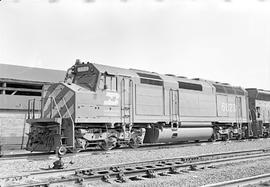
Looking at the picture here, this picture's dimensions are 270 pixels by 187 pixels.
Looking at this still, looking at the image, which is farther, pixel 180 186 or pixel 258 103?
pixel 258 103

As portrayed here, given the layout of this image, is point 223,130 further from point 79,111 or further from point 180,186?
point 180,186

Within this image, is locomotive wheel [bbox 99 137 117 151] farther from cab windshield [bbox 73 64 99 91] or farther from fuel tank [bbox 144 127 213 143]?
fuel tank [bbox 144 127 213 143]

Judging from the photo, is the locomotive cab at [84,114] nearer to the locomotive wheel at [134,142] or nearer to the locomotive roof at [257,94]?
the locomotive wheel at [134,142]

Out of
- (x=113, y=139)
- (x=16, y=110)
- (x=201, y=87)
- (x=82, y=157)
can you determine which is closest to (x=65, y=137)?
(x=82, y=157)

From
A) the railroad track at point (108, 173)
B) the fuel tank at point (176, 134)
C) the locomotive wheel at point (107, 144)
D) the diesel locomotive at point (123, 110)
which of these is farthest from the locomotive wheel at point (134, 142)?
the railroad track at point (108, 173)

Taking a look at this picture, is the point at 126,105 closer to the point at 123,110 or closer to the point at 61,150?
the point at 123,110

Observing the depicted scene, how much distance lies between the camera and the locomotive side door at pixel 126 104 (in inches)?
550

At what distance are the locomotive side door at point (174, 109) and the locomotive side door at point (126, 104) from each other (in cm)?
283

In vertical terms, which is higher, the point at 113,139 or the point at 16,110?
the point at 16,110

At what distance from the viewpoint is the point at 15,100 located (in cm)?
1816

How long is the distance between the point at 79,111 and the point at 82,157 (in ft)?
6.56

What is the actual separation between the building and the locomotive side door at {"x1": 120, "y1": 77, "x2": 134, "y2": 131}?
6.54 m

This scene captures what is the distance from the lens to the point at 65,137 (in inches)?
468

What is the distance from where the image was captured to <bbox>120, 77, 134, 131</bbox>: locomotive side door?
14.0m
